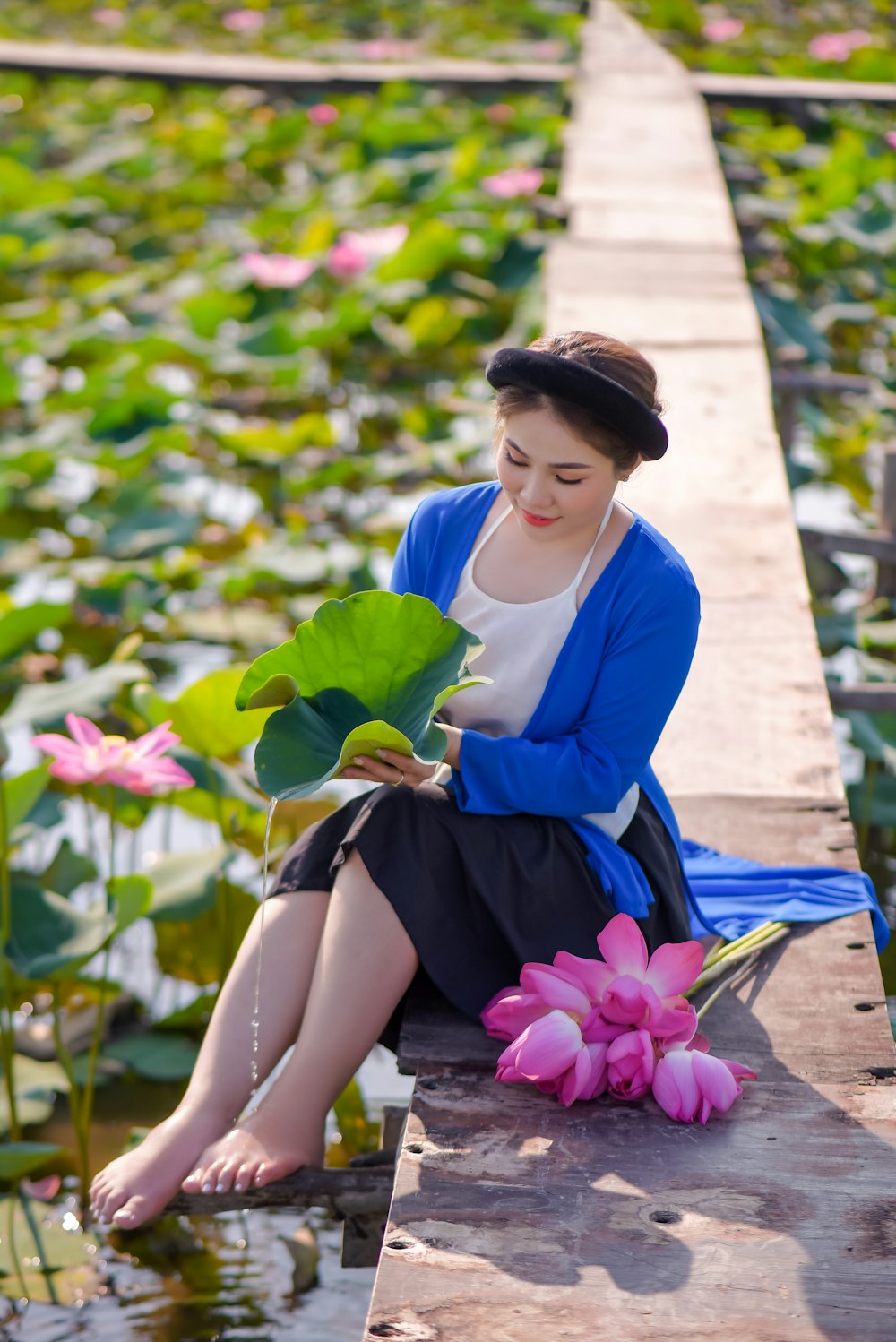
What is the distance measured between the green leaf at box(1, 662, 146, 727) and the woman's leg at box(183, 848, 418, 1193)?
73 cm

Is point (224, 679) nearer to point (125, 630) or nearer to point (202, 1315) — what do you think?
point (202, 1315)

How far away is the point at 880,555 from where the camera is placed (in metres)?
2.95

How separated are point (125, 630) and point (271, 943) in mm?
1649

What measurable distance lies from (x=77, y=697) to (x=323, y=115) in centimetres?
530

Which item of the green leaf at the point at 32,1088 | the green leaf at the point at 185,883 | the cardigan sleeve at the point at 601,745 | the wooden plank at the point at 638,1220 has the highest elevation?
the cardigan sleeve at the point at 601,745

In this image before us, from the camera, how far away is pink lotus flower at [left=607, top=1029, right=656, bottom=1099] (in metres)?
1.39

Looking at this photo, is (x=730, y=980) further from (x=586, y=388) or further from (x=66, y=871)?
(x=66, y=871)

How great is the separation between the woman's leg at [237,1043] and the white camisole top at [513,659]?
22 cm

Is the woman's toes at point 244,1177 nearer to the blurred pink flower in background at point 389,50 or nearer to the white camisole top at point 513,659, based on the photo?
the white camisole top at point 513,659

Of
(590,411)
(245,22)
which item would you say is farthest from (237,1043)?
(245,22)

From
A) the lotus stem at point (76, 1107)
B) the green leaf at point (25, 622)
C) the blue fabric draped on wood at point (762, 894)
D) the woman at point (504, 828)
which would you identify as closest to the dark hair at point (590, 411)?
the woman at point (504, 828)

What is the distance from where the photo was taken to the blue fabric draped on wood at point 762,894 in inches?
68.4

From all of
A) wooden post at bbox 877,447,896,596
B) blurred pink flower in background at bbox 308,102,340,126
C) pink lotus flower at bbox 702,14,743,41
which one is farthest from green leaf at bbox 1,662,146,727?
pink lotus flower at bbox 702,14,743,41

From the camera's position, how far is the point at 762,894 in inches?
70.5
